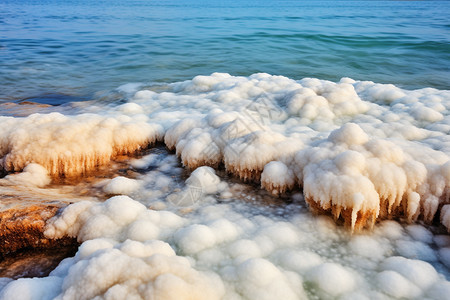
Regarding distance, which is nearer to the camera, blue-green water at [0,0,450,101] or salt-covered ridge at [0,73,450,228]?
salt-covered ridge at [0,73,450,228]

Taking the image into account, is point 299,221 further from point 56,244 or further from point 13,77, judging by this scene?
point 13,77

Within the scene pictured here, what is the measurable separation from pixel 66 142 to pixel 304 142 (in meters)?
2.28

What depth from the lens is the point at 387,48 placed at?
11508mm

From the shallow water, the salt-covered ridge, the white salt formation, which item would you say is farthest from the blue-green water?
the white salt formation

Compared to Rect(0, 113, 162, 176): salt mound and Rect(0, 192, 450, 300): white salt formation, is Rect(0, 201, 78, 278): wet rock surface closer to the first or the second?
Rect(0, 192, 450, 300): white salt formation

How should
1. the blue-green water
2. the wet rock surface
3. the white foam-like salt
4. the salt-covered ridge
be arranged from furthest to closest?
the blue-green water, the salt-covered ridge, the wet rock surface, the white foam-like salt

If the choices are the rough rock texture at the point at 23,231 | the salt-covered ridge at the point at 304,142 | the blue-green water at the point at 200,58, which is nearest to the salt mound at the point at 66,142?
the salt-covered ridge at the point at 304,142

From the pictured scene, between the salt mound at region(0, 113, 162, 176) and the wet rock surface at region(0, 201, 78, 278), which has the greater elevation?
Answer: the salt mound at region(0, 113, 162, 176)

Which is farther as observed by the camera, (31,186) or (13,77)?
(13,77)

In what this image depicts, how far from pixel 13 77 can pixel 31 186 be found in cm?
658

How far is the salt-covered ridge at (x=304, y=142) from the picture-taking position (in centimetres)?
229

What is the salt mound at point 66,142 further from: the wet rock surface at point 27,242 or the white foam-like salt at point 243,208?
the wet rock surface at point 27,242

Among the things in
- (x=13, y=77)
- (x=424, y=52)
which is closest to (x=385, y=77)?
(x=424, y=52)

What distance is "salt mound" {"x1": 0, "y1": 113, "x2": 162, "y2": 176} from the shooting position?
2.95m
